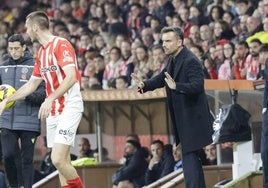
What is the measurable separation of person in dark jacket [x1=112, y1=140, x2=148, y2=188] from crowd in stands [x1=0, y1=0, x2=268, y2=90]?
5.68 feet

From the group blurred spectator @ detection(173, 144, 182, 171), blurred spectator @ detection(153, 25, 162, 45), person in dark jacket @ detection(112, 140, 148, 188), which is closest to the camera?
blurred spectator @ detection(173, 144, 182, 171)

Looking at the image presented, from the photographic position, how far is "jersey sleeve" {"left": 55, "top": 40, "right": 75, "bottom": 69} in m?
12.1

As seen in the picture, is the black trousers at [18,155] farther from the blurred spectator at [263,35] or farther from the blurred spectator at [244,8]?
the blurred spectator at [244,8]

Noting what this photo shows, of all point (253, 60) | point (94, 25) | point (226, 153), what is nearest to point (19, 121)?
point (226, 153)

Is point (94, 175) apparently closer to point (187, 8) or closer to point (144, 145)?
point (144, 145)

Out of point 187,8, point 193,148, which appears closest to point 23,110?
point 193,148

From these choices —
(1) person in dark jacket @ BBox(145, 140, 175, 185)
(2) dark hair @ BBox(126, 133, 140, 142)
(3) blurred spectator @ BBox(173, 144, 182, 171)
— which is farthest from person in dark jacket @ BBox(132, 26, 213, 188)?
(2) dark hair @ BBox(126, 133, 140, 142)

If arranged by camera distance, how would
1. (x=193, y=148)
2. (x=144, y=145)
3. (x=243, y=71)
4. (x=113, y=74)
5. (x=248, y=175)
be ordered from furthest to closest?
(x=113, y=74) < (x=144, y=145) < (x=243, y=71) < (x=248, y=175) < (x=193, y=148)

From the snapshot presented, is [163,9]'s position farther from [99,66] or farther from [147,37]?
[99,66]

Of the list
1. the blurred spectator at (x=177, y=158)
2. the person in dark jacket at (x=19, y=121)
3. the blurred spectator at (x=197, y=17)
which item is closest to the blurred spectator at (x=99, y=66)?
the blurred spectator at (x=197, y=17)

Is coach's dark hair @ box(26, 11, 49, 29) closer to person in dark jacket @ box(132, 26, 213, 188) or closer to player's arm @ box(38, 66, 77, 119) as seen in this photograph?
player's arm @ box(38, 66, 77, 119)

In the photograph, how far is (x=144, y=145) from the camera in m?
19.1

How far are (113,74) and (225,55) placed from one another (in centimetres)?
312

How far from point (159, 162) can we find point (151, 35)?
5022mm
